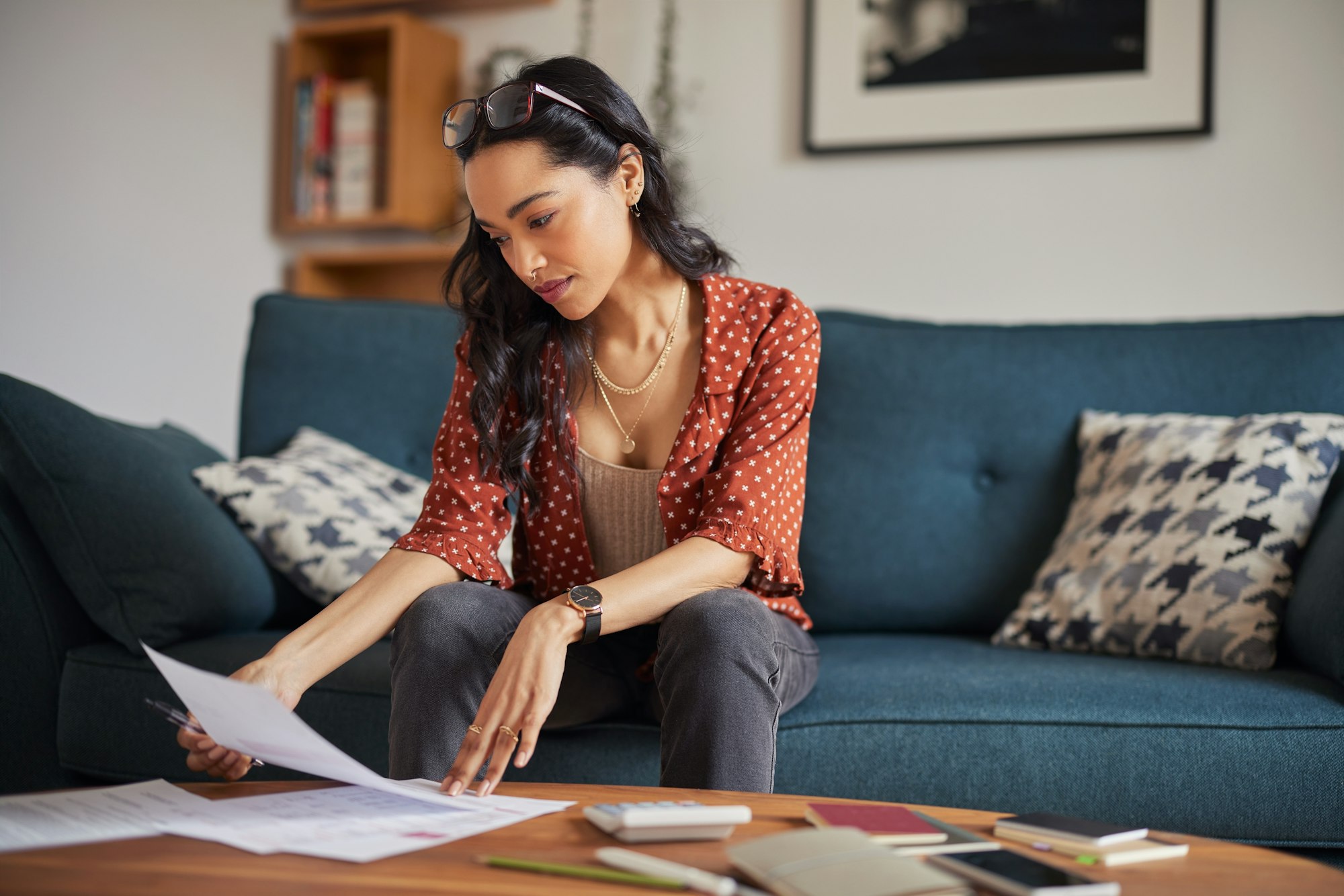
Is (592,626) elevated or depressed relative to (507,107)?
depressed

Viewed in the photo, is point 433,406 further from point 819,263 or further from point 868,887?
point 868,887

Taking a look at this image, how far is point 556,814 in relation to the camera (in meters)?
0.83

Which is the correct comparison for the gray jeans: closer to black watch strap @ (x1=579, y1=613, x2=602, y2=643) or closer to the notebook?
black watch strap @ (x1=579, y1=613, x2=602, y2=643)

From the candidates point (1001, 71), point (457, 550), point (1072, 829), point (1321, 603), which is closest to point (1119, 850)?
point (1072, 829)

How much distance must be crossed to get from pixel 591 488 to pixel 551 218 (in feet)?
1.10

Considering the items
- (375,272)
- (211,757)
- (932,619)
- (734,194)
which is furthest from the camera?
(375,272)

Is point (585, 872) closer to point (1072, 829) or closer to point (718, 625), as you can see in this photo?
point (1072, 829)

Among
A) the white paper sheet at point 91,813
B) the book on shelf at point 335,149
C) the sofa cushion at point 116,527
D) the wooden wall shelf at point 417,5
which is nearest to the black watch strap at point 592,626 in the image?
the white paper sheet at point 91,813

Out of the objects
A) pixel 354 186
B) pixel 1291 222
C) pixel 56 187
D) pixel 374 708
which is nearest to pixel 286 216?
pixel 354 186

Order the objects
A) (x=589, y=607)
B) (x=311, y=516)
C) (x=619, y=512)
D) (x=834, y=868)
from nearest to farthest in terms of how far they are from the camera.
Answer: (x=834, y=868), (x=589, y=607), (x=619, y=512), (x=311, y=516)

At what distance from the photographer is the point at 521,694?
1.01 metres

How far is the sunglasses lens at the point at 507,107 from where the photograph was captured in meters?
1.24

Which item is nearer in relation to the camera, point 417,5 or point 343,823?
point 343,823

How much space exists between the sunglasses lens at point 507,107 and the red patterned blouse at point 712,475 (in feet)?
1.01
